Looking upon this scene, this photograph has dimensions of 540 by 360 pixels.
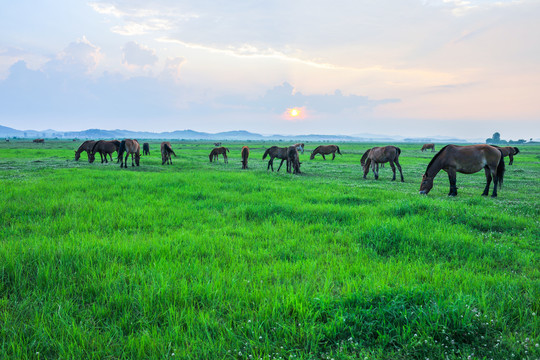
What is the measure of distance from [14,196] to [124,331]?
872 centimetres

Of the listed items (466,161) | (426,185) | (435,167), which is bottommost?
(426,185)

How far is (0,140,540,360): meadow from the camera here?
2.59 meters

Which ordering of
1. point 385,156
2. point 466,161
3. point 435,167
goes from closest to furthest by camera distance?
point 466,161, point 435,167, point 385,156

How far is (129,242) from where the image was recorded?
505 cm

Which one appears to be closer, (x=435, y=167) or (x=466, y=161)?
(x=466, y=161)

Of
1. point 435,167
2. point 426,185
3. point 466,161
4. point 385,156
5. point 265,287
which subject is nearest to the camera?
point 265,287

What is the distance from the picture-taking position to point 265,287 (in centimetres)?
355

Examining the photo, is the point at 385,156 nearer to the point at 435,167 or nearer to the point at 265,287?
the point at 435,167

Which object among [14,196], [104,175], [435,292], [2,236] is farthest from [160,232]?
[104,175]

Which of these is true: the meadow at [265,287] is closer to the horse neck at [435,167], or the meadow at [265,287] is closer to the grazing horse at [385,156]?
the horse neck at [435,167]

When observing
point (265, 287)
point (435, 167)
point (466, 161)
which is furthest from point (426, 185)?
point (265, 287)

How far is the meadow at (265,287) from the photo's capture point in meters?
2.59

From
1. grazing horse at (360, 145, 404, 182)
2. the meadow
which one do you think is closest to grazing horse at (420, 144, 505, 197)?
the meadow

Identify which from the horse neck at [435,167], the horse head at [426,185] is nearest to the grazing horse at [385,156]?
the horse neck at [435,167]
